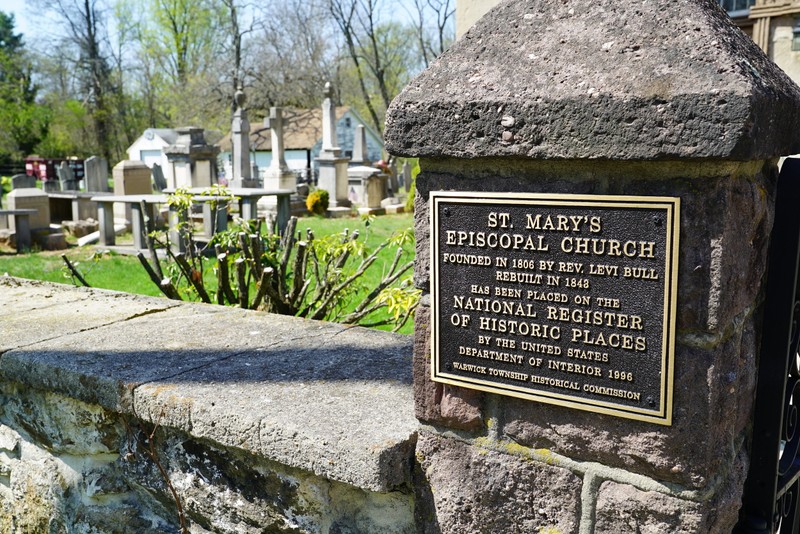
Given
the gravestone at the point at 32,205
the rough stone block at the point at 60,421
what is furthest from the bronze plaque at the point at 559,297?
the gravestone at the point at 32,205

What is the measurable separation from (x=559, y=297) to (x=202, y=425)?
1.19 meters

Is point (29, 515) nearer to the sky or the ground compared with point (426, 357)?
nearer to the ground

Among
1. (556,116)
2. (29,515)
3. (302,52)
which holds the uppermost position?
(302,52)

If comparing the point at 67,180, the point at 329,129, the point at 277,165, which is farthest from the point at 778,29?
the point at 67,180

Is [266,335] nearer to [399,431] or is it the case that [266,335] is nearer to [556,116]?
[399,431]

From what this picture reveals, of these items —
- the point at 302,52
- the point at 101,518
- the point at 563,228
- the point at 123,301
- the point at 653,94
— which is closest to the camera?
the point at 653,94

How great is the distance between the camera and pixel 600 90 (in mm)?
1554

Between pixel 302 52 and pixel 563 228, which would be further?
pixel 302 52

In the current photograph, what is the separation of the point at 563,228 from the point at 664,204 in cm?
23

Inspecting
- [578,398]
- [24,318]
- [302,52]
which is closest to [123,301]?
[24,318]

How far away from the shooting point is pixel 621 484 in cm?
173

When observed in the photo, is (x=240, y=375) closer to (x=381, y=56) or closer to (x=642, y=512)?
(x=642, y=512)

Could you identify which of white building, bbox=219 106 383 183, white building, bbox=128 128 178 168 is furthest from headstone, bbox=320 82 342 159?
white building, bbox=128 128 178 168

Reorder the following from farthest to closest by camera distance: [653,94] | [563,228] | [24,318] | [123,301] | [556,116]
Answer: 1. [123,301]
2. [24,318]
3. [563,228]
4. [556,116]
5. [653,94]
